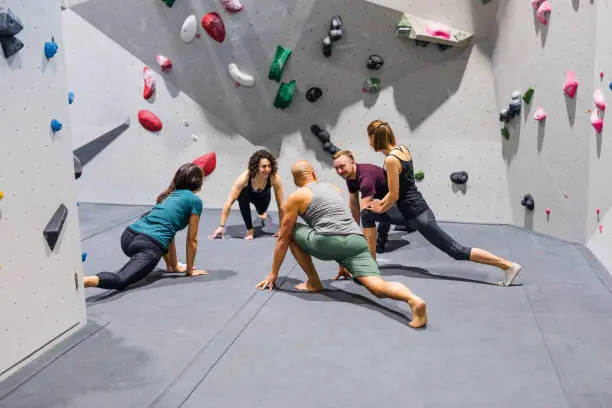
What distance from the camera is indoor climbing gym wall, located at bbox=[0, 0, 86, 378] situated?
3016 millimetres

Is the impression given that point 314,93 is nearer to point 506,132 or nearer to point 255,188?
point 255,188

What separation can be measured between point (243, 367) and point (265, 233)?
316 centimetres

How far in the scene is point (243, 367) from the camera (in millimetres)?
3207

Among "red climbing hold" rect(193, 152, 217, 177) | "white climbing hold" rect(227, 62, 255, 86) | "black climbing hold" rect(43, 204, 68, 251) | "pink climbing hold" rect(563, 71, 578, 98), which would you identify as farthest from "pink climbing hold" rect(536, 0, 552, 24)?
"black climbing hold" rect(43, 204, 68, 251)

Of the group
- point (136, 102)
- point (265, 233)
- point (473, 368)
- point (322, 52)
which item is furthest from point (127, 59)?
point (473, 368)

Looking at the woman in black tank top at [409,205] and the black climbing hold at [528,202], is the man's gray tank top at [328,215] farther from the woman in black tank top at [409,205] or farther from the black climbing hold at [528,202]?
Answer: the black climbing hold at [528,202]

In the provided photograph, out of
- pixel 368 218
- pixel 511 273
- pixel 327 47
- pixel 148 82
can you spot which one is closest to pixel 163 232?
pixel 368 218

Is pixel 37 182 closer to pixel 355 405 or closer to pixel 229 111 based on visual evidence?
pixel 355 405

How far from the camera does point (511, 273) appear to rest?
4523 millimetres

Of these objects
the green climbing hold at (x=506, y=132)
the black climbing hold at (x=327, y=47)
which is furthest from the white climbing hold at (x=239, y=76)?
the green climbing hold at (x=506, y=132)

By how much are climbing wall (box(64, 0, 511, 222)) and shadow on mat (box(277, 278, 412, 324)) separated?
9.14ft

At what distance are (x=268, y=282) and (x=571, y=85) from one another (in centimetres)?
290

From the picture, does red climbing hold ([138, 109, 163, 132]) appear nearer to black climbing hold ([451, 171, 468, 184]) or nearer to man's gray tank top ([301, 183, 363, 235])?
black climbing hold ([451, 171, 468, 184])

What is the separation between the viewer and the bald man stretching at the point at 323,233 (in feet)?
13.2
